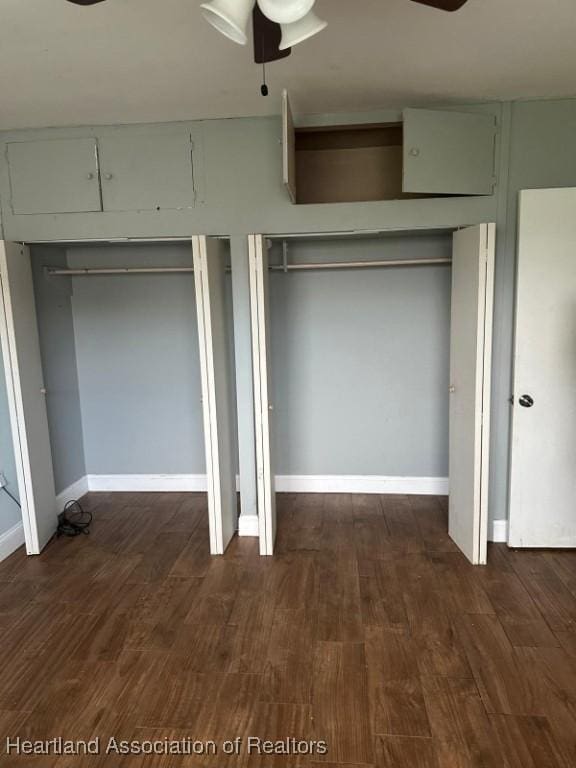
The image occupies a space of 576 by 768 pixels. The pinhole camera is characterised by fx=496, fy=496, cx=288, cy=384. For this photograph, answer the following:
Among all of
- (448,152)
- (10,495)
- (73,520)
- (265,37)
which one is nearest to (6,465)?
(10,495)

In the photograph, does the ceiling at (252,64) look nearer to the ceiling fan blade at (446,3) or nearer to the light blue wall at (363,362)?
the ceiling fan blade at (446,3)

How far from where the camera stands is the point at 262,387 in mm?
2922

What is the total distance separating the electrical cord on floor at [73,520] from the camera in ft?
11.3

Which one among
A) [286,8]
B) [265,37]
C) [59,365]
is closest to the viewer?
[286,8]

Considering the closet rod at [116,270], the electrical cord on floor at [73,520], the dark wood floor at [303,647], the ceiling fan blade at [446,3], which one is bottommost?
the dark wood floor at [303,647]

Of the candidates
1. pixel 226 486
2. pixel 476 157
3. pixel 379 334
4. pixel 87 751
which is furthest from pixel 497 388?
pixel 87 751

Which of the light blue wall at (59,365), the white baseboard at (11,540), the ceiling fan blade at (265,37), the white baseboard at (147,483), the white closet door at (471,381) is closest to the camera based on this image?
the ceiling fan blade at (265,37)

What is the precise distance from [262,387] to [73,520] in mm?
1898

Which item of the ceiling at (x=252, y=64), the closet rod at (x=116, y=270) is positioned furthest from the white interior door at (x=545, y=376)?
the closet rod at (x=116, y=270)

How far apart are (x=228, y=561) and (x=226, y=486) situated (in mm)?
453

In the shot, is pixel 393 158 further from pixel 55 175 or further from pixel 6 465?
pixel 6 465

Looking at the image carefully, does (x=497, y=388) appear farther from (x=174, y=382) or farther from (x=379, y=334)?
(x=174, y=382)

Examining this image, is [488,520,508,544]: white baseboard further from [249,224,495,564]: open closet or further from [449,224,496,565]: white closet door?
[249,224,495,564]: open closet

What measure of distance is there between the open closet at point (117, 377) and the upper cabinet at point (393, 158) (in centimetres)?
76
